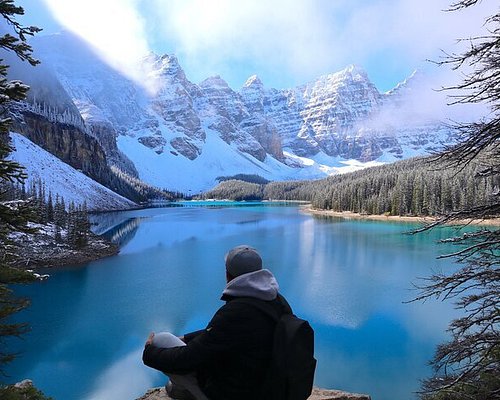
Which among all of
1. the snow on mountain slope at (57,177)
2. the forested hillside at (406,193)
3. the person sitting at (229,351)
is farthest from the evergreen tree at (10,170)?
the snow on mountain slope at (57,177)

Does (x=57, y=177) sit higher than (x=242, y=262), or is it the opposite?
(x=57, y=177)

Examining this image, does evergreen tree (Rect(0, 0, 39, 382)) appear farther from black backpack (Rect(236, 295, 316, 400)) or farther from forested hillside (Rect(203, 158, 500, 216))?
forested hillside (Rect(203, 158, 500, 216))

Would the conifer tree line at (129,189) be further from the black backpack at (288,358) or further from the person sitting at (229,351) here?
the black backpack at (288,358)

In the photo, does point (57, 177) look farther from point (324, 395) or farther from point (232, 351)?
point (232, 351)

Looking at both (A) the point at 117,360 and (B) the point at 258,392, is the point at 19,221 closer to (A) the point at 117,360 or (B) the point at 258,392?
(B) the point at 258,392

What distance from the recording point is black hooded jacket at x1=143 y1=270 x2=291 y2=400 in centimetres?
283

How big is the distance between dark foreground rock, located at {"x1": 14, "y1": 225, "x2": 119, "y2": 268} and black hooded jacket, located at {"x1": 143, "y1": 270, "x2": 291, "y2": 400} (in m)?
35.0

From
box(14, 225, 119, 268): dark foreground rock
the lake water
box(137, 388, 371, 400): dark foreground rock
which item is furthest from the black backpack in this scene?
box(14, 225, 119, 268): dark foreground rock

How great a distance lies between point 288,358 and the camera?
279 centimetres

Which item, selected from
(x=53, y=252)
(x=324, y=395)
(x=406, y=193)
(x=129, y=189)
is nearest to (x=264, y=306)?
(x=324, y=395)

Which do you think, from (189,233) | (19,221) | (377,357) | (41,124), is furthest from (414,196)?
(41,124)

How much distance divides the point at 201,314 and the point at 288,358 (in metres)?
20.2

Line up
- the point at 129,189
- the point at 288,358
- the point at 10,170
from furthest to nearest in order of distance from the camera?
1. the point at 129,189
2. the point at 10,170
3. the point at 288,358

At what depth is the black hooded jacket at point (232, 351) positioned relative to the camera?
283 centimetres
